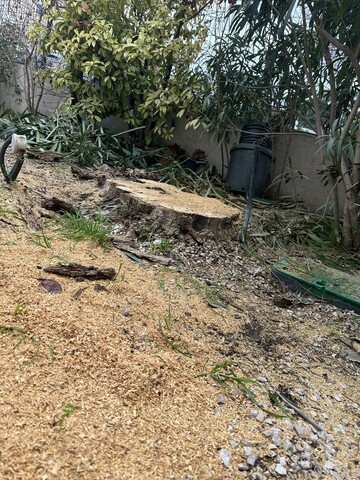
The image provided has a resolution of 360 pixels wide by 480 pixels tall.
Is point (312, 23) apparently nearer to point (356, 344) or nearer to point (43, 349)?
point (356, 344)

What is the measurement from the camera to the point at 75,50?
4.19 meters

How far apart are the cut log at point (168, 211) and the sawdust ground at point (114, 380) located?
603mm

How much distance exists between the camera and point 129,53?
4.05 metres

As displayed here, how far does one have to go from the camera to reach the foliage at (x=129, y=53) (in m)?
4.11

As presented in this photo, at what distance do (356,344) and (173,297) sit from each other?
766mm

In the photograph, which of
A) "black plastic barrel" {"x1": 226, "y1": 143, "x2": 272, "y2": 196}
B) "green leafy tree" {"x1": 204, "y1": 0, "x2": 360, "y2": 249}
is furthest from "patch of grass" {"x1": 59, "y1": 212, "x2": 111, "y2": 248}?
"black plastic barrel" {"x1": 226, "y1": 143, "x2": 272, "y2": 196}

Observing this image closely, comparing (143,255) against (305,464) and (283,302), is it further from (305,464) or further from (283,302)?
(305,464)

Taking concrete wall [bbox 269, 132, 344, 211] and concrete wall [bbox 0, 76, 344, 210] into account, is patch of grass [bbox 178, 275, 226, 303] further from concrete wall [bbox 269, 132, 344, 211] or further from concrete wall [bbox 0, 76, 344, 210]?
concrete wall [bbox 269, 132, 344, 211]

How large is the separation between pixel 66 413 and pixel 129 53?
4.03 m

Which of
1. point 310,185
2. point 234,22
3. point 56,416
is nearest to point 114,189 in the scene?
point 56,416

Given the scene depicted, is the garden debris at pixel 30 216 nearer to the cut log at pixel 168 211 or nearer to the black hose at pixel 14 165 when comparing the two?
the black hose at pixel 14 165

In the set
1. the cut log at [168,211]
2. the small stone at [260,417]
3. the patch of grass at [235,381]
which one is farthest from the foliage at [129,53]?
the small stone at [260,417]

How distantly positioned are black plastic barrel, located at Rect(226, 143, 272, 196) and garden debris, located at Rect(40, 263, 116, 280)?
8.44ft

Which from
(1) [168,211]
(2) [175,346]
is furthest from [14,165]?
(2) [175,346]
